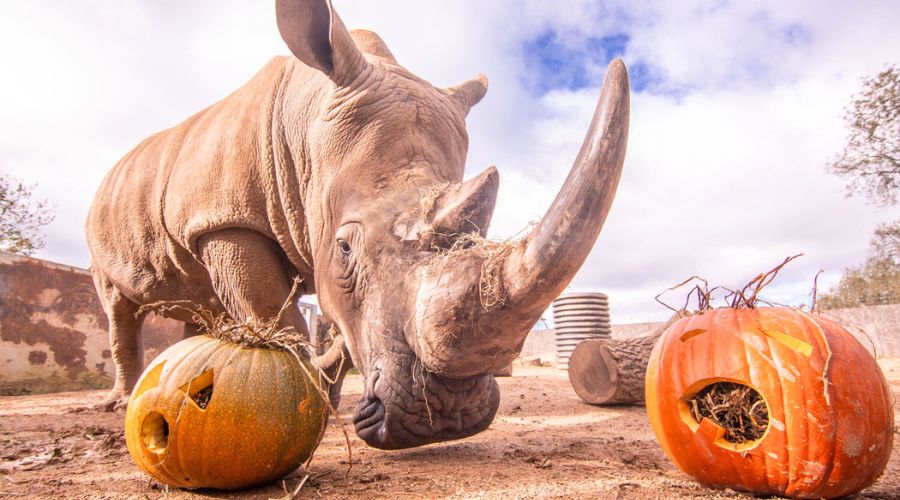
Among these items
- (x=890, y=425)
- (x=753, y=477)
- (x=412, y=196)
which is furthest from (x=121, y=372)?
(x=890, y=425)

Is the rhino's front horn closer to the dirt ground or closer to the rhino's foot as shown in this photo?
the dirt ground

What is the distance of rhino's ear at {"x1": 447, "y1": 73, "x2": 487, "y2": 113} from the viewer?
13.3 ft

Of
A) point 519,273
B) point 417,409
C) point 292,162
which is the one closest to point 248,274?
point 292,162

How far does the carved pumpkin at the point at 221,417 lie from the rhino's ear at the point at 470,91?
8.36ft

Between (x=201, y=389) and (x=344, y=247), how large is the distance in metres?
0.98

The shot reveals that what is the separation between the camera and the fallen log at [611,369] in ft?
15.3

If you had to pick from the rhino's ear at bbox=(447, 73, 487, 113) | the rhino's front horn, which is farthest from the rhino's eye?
the rhino's ear at bbox=(447, 73, 487, 113)

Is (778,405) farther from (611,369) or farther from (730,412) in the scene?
(611,369)

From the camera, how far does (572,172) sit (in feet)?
5.33

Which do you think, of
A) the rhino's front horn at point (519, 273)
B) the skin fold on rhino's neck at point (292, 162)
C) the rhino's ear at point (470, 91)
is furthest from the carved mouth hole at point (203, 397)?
the rhino's ear at point (470, 91)

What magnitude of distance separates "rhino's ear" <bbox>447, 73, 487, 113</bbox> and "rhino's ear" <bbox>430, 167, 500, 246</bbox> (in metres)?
1.86

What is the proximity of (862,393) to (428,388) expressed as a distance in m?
1.38

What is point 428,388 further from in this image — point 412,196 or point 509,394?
point 509,394

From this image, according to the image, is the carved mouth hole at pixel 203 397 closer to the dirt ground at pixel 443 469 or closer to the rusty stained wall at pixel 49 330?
the dirt ground at pixel 443 469
